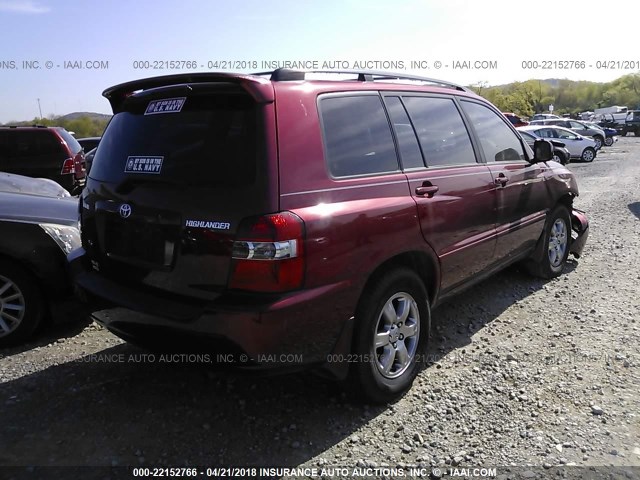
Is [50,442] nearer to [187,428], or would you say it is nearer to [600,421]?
[187,428]

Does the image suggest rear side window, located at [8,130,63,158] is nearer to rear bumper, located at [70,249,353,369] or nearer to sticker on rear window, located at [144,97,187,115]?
sticker on rear window, located at [144,97,187,115]

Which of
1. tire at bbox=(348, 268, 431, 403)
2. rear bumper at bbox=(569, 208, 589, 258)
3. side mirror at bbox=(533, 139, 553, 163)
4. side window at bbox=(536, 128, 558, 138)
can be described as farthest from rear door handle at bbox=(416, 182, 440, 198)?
side window at bbox=(536, 128, 558, 138)

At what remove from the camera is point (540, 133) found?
21.1m

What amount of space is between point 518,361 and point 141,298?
8.57ft

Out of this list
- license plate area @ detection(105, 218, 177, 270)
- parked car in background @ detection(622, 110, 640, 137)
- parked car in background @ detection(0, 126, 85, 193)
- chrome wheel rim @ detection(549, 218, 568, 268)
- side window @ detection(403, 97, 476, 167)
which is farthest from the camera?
parked car in background @ detection(622, 110, 640, 137)

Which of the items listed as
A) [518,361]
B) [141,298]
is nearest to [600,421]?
[518,361]

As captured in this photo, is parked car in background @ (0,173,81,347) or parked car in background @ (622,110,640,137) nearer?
parked car in background @ (0,173,81,347)

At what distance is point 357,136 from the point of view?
9.39 ft

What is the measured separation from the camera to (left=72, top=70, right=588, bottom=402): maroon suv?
7.75ft

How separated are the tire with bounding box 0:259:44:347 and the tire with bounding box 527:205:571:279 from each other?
15.1 feet

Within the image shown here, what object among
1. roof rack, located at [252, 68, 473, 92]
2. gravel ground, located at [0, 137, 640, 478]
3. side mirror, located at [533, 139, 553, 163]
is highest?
roof rack, located at [252, 68, 473, 92]

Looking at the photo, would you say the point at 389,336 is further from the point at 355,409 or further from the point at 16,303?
the point at 16,303

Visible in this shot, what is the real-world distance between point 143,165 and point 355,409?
1.88 meters

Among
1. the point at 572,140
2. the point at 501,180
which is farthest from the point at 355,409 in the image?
the point at 572,140
